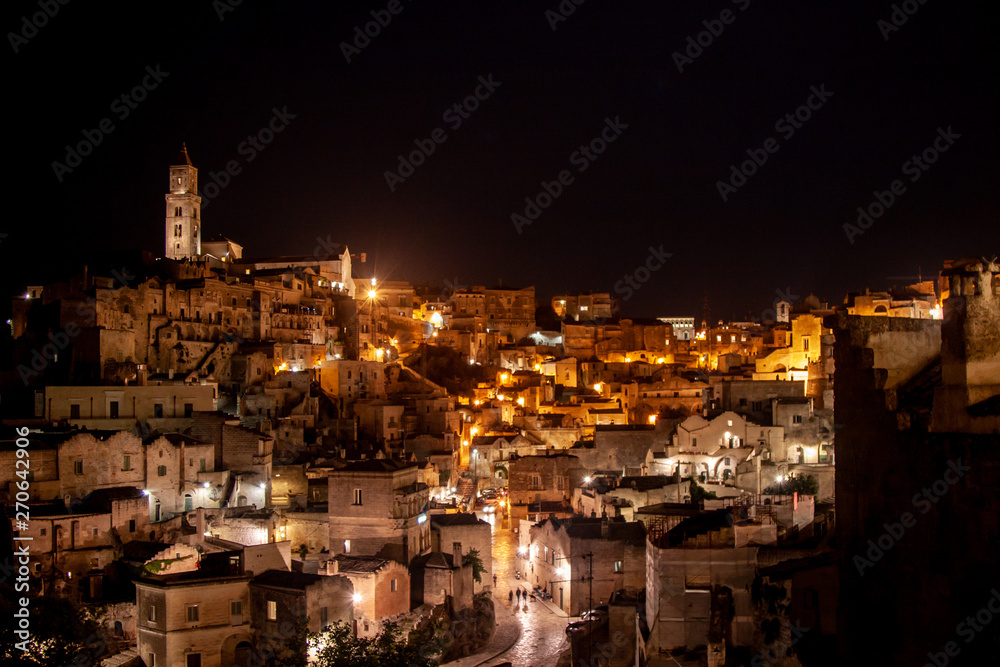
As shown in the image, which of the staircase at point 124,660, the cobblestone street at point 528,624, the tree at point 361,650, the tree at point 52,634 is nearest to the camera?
the tree at point 52,634

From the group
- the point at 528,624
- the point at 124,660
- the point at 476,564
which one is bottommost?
the point at 528,624

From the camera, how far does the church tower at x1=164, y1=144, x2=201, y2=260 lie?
2411 inches

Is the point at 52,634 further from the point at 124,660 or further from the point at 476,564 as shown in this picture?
the point at 476,564

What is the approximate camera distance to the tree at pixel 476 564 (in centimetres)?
2632

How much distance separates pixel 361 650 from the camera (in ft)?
58.6

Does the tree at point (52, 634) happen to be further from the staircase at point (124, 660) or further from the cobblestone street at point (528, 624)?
the cobblestone street at point (528, 624)

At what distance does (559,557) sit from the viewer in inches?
1040

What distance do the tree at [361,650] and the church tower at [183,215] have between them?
47734 mm

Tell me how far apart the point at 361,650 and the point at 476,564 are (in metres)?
8.94

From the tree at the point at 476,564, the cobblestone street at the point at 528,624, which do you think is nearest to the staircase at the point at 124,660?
the cobblestone street at the point at 528,624

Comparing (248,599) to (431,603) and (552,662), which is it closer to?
(431,603)

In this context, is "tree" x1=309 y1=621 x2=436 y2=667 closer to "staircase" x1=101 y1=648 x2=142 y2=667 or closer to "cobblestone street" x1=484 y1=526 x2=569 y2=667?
"cobblestone street" x1=484 y1=526 x2=569 y2=667

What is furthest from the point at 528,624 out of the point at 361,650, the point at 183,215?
the point at 183,215

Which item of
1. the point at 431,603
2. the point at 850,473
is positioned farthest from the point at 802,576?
the point at 431,603
